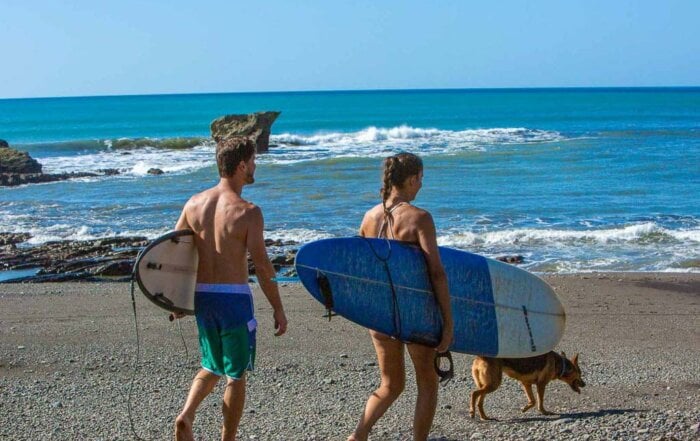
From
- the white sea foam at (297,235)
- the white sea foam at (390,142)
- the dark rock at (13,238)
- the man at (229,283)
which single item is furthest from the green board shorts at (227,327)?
the white sea foam at (390,142)

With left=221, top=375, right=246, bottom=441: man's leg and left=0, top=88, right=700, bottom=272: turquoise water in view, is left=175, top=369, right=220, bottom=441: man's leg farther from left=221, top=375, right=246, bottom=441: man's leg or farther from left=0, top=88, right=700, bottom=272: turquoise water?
left=0, top=88, right=700, bottom=272: turquoise water

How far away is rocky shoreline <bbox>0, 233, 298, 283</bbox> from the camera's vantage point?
44.8 feet

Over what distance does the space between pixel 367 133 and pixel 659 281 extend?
42903mm

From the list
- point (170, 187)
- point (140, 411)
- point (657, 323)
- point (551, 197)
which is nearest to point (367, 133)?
point (170, 187)

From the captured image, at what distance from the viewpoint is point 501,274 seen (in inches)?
227

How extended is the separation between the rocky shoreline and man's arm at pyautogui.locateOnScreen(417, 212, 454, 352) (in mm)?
9037

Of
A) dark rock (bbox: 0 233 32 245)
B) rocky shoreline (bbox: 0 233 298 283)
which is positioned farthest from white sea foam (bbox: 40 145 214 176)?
rocky shoreline (bbox: 0 233 298 283)

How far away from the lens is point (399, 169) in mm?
4746

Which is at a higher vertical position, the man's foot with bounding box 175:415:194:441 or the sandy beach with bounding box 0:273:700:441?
the man's foot with bounding box 175:415:194:441

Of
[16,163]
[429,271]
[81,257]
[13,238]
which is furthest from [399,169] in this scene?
[16,163]

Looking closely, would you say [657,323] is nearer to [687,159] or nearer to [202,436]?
[202,436]

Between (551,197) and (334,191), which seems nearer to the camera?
(551,197)

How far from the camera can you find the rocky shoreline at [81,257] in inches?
537

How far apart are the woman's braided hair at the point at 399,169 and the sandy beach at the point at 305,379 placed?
1843 mm
